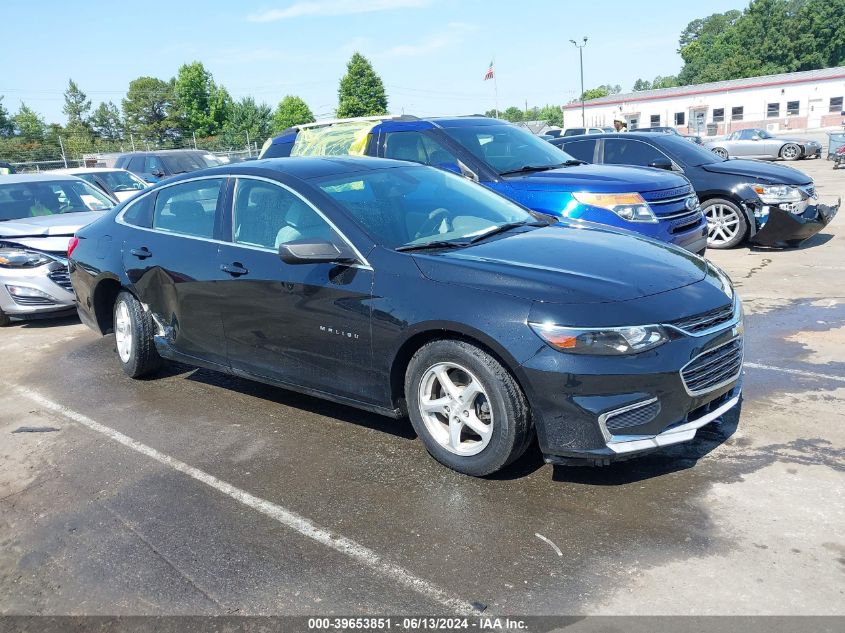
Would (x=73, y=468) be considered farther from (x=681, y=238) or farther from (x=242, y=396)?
(x=681, y=238)

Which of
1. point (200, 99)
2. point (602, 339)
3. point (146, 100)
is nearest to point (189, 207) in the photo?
point (602, 339)

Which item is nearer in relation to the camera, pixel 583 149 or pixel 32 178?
pixel 32 178

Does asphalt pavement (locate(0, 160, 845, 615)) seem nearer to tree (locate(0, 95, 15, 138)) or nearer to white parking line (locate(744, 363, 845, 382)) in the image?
white parking line (locate(744, 363, 845, 382))

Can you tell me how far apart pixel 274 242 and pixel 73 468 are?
1.82 metres

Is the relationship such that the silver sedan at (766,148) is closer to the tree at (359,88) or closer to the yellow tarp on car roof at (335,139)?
the yellow tarp on car roof at (335,139)

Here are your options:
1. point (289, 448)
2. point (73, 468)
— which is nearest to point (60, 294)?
point (73, 468)

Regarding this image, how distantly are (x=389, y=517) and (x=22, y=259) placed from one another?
6328mm

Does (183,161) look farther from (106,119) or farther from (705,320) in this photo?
(106,119)

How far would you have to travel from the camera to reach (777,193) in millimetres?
9484

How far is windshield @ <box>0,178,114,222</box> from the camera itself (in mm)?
9047

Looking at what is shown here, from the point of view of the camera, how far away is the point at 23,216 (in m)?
8.94

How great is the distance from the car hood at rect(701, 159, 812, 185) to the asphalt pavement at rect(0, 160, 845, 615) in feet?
16.2

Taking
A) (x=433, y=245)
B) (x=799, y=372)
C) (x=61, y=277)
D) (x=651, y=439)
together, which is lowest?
(x=799, y=372)

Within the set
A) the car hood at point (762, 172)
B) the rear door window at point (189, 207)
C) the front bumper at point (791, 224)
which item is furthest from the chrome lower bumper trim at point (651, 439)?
the car hood at point (762, 172)
